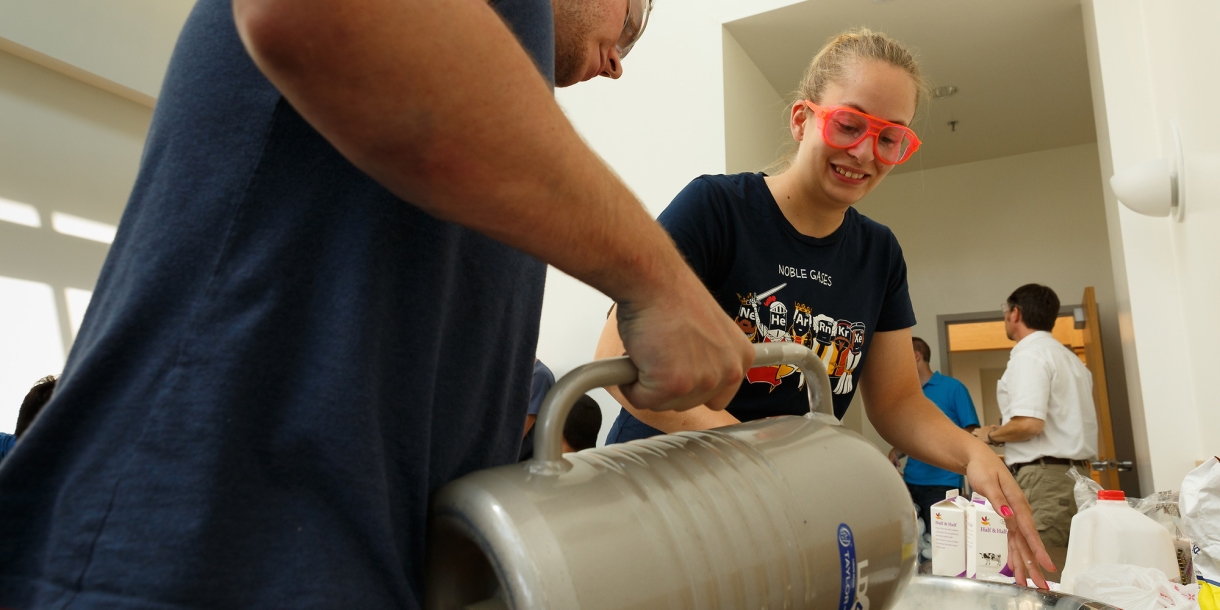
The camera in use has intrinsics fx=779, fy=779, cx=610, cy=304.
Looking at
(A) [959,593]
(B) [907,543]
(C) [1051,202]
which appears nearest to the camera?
(B) [907,543]

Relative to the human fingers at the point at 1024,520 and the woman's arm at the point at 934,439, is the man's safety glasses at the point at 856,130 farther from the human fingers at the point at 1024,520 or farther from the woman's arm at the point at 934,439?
the human fingers at the point at 1024,520

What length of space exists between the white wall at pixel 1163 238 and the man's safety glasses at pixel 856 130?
0.93 meters

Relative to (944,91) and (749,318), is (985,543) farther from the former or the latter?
(944,91)

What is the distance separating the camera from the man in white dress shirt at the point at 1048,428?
3.16 m

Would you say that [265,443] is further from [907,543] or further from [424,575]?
[907,543]

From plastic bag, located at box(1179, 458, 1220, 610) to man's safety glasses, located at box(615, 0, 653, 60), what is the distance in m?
1.26

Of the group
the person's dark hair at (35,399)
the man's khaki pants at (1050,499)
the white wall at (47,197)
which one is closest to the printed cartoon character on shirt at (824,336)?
the person's dark hair at (35,399)

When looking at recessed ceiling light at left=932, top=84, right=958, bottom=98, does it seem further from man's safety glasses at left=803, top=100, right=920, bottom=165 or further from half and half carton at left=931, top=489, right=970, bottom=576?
man's safety glasses at left=803, top=100, right=920, bottom=165

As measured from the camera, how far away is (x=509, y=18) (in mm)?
459

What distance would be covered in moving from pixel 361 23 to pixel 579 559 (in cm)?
25

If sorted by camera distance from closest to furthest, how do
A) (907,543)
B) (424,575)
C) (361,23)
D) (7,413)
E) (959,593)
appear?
(361,23)
(424,575)
(907,543)
(959,593)
(7,413)

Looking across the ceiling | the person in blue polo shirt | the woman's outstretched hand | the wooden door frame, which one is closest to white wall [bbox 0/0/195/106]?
the ceiling

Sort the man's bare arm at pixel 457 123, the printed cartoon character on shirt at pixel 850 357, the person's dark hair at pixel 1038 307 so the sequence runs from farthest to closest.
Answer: the person's dark hair at pixel 1038 307, the printed cartoon character on shirt at pixel 850 357, the man's bare arm at pixel 457 123

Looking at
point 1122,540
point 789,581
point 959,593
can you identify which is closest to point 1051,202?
point 1122,540
